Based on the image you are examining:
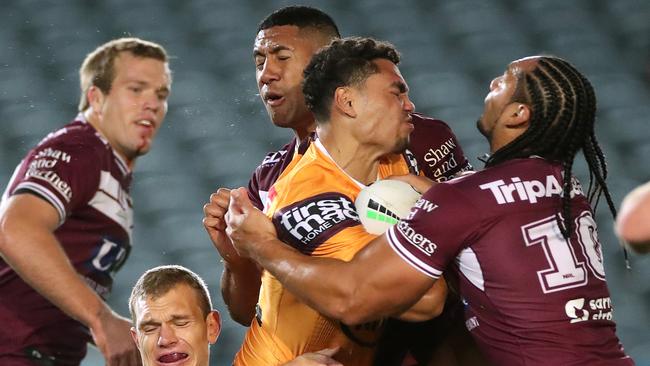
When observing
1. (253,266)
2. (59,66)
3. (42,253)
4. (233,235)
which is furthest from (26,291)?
(59,66)

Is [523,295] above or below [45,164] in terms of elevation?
below

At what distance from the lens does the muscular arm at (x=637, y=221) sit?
1.76 m

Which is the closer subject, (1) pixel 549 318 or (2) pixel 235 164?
(1) pixel 549 318

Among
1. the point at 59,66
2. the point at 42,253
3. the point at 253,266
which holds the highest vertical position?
the point at 59,66

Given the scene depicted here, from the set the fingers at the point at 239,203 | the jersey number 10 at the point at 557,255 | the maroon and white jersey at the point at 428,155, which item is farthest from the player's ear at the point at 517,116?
the fingers at the point at 239,203

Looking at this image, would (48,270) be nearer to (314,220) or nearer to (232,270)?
(232,270)

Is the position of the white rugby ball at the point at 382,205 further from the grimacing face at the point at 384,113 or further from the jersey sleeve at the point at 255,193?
the jersey sleeve at the point at 255,193

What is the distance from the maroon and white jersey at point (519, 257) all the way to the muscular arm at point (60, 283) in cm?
117

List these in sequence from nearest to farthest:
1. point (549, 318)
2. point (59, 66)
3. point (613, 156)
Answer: point (549, 318), point (613, 156), point (59, 66)

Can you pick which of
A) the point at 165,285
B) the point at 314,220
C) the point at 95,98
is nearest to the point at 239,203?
the point at 314,220

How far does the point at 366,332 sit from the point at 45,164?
1292 millimetres

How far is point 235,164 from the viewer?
248 inches

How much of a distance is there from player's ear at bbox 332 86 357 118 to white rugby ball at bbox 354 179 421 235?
0.25 metres

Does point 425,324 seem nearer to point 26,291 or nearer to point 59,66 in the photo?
point 26,291
